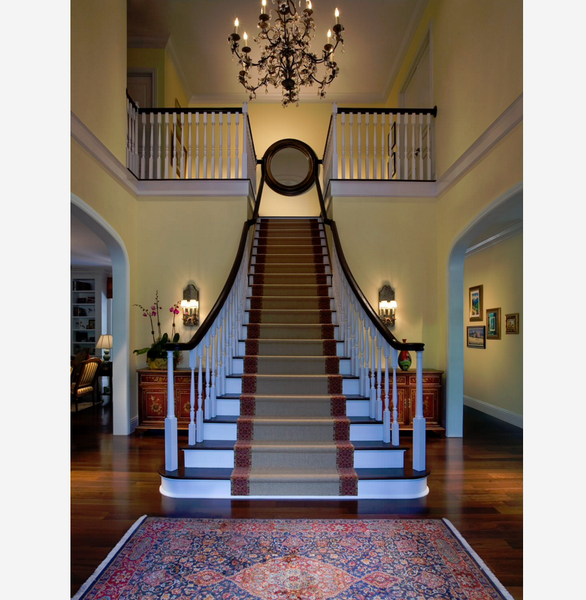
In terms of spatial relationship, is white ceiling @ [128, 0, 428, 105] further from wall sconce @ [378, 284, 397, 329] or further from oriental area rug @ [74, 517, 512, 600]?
oriental area rug @ [74, 517, 512, 600]

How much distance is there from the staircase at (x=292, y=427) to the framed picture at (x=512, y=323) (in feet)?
9.22

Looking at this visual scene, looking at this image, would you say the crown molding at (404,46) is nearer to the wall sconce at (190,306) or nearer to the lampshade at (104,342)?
the wall sconce at (190,306)

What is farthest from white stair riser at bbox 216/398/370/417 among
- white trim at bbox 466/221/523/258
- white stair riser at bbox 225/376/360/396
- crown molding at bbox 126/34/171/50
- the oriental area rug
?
crown molding at bbox 126/34/171/50

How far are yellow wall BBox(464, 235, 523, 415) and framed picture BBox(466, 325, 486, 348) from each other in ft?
0.35

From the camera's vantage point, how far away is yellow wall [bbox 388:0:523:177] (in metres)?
3.93

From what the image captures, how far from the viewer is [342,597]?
2.19 meters

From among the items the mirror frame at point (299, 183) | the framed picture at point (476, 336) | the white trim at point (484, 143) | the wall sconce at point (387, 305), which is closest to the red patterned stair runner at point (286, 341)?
the wall sconce at point (387, 305)

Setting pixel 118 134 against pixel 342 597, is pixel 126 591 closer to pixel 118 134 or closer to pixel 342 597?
pixel 342 597

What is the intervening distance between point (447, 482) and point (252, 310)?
3.12m

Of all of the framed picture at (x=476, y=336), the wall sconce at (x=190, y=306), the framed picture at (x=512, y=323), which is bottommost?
the framed picture at (x=476, y=336)

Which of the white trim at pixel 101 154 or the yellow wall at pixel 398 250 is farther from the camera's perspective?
the yellow wall at pixel 398 250

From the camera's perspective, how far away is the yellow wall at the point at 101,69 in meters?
4.30

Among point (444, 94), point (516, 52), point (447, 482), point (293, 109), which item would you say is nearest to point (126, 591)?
point (447, 482)
